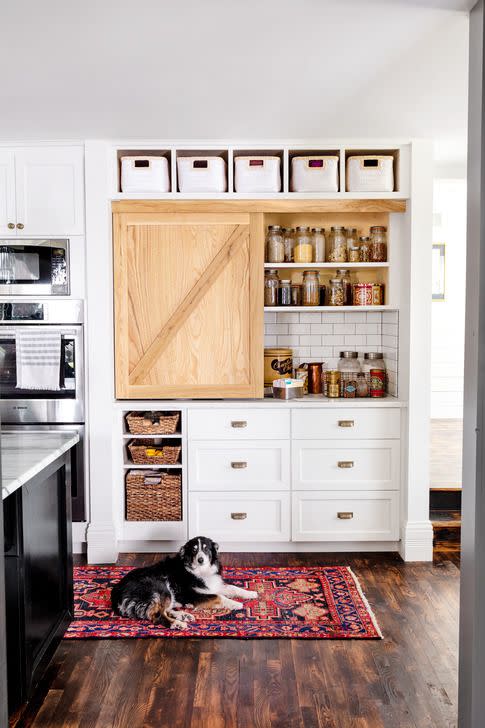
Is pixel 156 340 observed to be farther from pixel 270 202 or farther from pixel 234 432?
pixel 270 202

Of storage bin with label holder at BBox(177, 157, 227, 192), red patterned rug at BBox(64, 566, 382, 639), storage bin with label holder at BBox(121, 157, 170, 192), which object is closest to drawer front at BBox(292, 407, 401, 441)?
red patterned rug at BBox(64, 566, 382, 639)

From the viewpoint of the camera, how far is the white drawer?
4.36 meters

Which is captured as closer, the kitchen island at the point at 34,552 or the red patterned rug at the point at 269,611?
the kitchen island at the point at 34,552

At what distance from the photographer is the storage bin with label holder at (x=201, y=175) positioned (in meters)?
4.23

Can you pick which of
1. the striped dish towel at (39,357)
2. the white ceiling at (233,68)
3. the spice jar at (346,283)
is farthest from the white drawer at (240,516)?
the white ceiling at (233,68)

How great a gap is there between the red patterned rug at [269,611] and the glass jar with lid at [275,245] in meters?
1.91

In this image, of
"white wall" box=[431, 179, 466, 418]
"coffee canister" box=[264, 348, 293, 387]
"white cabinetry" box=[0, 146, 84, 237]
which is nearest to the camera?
"white cabinetry" box=[0, 146, 84, 237]

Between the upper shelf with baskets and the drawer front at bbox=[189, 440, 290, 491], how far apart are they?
151 cm

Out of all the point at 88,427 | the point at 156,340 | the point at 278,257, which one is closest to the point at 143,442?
the point at 88,427

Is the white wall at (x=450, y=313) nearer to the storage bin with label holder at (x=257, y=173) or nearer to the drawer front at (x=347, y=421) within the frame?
the drawer front at (x=347, y=421)

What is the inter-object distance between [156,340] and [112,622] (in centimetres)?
168

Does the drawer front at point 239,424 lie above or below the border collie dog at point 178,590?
above

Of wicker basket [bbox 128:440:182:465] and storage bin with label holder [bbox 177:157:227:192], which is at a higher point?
storage bin with label holder [bbox 177:157:227:192]

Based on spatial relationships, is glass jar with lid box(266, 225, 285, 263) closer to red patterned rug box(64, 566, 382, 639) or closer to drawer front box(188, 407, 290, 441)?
drawer front box(188, 407, 290, 441)
